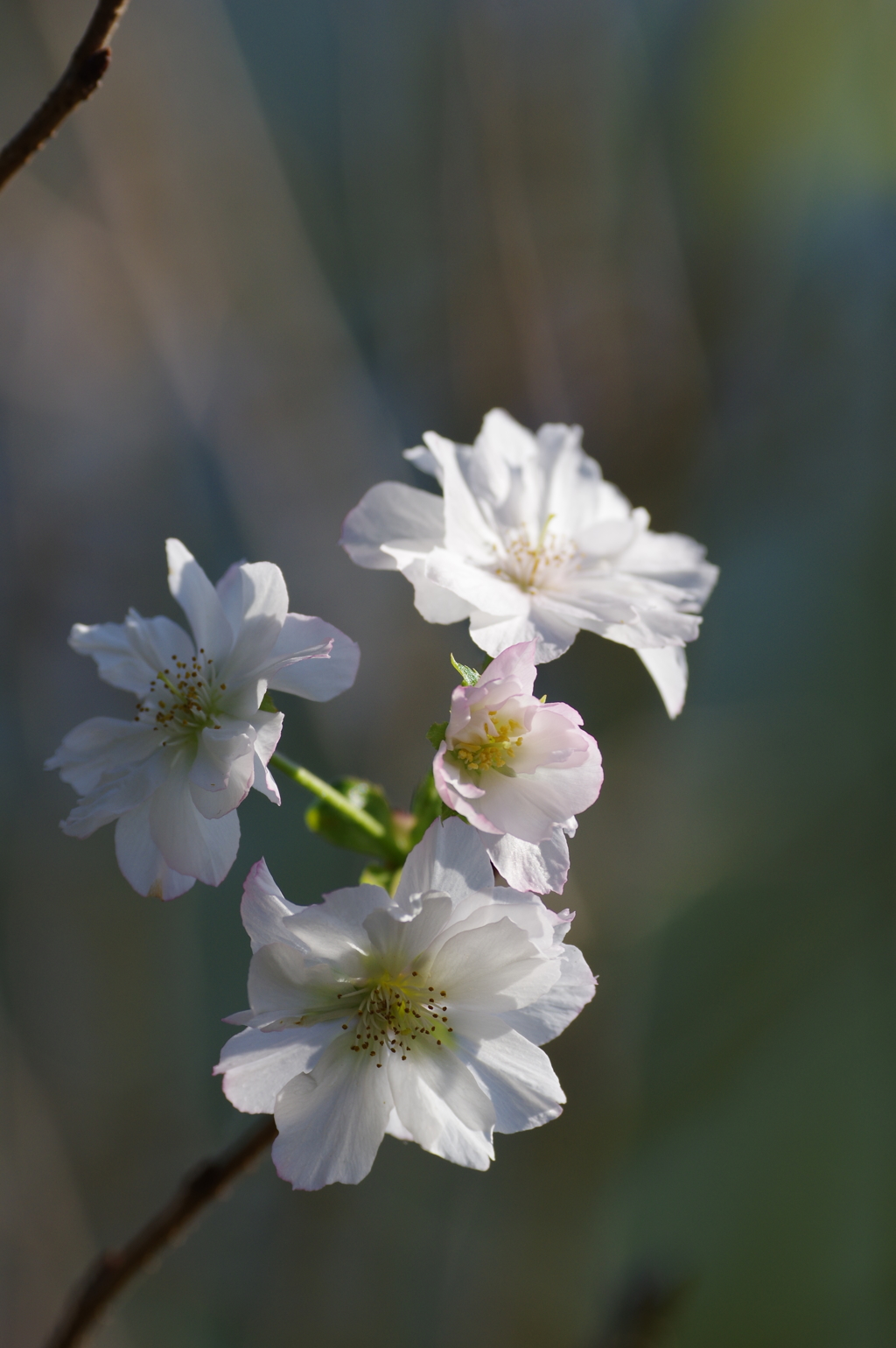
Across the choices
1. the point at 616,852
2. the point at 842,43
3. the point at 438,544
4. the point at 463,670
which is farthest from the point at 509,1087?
the point at 842,43

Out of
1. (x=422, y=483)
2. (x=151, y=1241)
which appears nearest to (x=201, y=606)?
(x=151, y=1241)

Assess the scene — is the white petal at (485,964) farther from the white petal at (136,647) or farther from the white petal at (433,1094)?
the white petal at (136,647)

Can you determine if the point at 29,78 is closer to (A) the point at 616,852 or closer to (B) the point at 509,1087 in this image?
(A) the point at 616,852

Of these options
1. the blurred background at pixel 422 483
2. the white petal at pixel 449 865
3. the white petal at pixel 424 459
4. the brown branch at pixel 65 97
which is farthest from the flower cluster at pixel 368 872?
the blurred background at pixel 422 483

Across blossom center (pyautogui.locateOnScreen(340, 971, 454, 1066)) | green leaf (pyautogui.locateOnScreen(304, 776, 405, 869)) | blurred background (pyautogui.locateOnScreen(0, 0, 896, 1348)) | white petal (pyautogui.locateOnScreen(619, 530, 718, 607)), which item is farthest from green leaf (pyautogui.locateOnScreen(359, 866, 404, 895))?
blurred background (pyautogui.locateOnScreen(0, 0, 896, 1348))

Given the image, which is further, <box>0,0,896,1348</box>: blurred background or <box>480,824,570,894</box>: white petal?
<box>0,0,896,1348</box>: blurred background

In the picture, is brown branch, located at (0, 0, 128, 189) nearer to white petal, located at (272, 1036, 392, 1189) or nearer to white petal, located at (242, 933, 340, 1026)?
white petal, located at (242, 933, 340, 1026)
